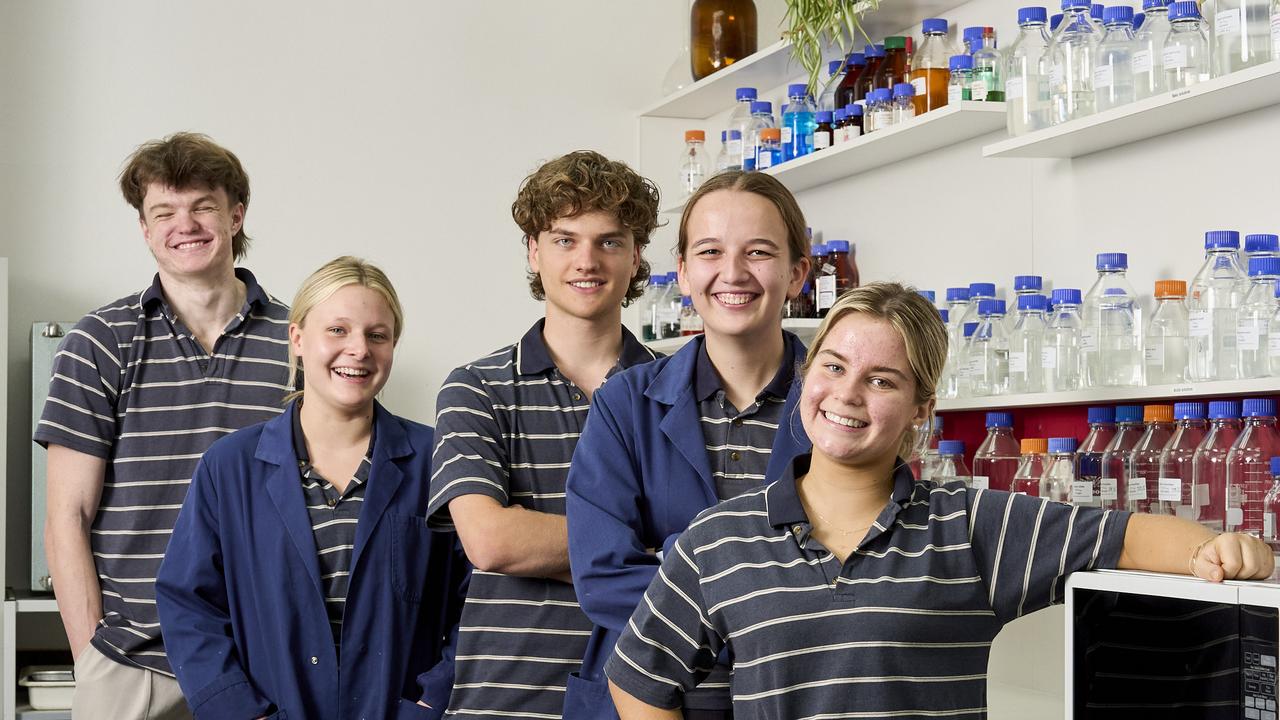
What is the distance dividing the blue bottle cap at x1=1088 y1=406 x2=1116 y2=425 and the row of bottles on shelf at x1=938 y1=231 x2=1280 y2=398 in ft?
0.14

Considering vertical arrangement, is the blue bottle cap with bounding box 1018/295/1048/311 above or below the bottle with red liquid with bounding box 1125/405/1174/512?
above

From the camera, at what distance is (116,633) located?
2.43 metres

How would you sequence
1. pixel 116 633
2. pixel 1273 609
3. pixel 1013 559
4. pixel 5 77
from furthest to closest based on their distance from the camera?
pixel 5 77 < pixel 116 633 < pixel 1013 559 < pixel 1273 609

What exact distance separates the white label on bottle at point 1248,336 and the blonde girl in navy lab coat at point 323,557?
1.18m

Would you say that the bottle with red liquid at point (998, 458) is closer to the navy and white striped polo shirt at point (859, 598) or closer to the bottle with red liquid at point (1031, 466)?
the bottle with red liquid at point (1031, 466)

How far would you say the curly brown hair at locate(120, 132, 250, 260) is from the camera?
2.54 m

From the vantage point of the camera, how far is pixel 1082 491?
87.9 inches

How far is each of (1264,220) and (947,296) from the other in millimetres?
615

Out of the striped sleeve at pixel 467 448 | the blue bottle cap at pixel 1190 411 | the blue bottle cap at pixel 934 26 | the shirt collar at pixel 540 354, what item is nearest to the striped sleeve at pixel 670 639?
the striped sleeve at pixel 467 448

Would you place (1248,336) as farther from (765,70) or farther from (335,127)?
(335,127)

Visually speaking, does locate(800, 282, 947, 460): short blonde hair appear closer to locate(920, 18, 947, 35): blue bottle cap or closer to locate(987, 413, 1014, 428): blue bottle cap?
locate(987, 413, 1014, 428): blue bottle cap

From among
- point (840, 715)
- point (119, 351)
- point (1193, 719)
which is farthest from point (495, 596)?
point (119, 351)

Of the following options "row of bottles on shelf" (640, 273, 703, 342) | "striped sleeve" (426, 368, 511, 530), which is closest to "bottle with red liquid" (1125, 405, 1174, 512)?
"striped sleeve" (426, 368, 511, 530)

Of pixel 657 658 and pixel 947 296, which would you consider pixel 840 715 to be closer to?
pixel 657 658
